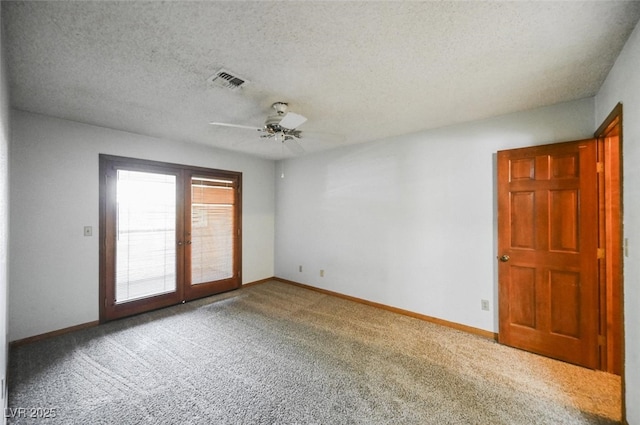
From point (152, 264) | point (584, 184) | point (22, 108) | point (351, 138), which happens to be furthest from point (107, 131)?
point (584, 184)

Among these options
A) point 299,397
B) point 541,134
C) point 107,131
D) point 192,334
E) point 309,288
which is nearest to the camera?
point 299,397

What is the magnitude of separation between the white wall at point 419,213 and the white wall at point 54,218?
3043 millimetres

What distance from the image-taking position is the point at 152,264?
3.85 meters

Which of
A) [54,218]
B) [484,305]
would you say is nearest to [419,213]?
[484,305]

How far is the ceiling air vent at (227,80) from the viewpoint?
6.87ft

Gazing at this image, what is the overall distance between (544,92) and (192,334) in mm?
4483

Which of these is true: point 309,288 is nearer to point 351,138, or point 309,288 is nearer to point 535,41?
point 351,138

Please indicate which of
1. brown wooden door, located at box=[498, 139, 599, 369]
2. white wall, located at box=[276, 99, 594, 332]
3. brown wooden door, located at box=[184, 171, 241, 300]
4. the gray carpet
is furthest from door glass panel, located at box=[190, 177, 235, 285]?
brown wooden door, located at box=[498, 139, 599, 369]

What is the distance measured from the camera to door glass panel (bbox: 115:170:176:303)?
357 centimetres

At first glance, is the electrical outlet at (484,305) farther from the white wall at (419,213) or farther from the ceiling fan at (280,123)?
the ceiling fan at (280,123)

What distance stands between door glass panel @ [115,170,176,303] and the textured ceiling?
107 cm

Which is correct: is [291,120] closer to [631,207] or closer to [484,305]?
[631,207]

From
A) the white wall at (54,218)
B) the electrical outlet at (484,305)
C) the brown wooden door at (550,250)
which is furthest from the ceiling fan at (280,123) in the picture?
the electrical outlet at (484,305)

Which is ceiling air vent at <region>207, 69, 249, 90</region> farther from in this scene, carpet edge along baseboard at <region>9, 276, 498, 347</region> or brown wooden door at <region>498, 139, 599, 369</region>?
carpet edge along baseboard at <region>9, 276, 498, 347</region>
